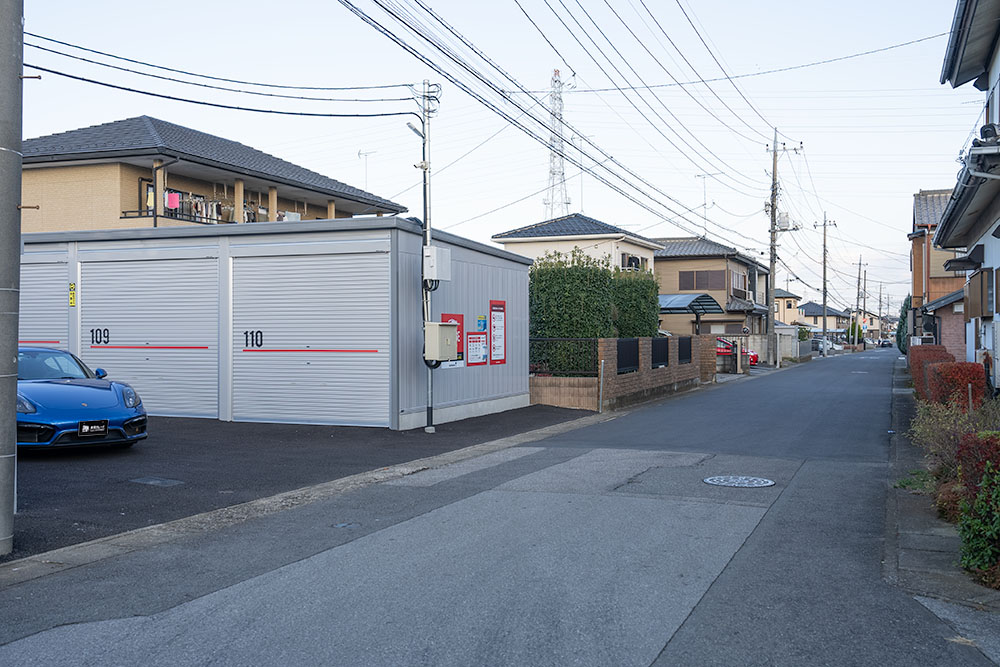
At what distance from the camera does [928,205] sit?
123 feet

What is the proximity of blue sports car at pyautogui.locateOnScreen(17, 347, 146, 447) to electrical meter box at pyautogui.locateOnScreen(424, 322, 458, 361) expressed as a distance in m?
5.10

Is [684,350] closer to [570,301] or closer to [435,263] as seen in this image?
[570,301]

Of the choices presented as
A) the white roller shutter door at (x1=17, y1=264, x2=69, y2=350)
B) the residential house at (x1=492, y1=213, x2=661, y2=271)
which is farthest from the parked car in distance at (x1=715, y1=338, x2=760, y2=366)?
the white roller shutter door at (x1=17, y1=264, x2=69, y2=350)

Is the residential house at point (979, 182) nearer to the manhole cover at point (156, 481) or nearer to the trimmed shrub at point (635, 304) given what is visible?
the trimmed shrub at point (635, 304)

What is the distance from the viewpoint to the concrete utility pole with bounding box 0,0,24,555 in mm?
6461

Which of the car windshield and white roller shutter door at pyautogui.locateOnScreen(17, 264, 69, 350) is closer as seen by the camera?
the car windshield

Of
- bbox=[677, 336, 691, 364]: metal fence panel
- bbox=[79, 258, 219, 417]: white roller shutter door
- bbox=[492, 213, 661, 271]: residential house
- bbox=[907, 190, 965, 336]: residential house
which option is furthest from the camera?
bbox=[492, 213, 661, 271]: residential house

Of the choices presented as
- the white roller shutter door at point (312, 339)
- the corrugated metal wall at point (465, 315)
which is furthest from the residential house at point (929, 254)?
the white roller shutter door at point (312, 339)

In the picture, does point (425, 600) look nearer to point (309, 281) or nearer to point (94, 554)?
point (94, 554)

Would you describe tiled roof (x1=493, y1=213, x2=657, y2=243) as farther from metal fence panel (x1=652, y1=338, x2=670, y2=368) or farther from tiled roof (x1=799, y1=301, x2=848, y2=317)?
tiled roof (x1=799, y1=301, x2=848, y2=317)

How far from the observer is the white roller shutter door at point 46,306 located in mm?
17719

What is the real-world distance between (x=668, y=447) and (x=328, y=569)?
8399mm

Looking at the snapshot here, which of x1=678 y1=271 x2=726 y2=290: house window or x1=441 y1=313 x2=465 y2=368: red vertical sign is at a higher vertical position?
x1=678 y1=271 x2=726 y2=290: house window

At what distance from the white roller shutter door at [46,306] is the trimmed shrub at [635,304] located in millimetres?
13843
